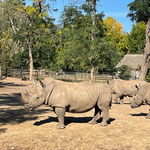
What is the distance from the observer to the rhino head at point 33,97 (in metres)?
7.12

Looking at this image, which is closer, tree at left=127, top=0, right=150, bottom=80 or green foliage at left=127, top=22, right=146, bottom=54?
tree at left=127, top=0, right=150, bottom=80

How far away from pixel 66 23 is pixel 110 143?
57.1 m

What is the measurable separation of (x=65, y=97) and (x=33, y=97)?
40.9 inches

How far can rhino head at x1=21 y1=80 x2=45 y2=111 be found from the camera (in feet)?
23.4

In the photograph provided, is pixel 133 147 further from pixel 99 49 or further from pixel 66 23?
pixel 66 23

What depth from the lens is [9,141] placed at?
6.02 meters

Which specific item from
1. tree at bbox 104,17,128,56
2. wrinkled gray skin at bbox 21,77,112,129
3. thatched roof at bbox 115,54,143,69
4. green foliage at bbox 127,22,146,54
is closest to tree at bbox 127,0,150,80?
wrinkled gray skin at bbox 21,77,112,129

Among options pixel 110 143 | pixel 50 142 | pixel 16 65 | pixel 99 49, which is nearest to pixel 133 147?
pixel 110 143

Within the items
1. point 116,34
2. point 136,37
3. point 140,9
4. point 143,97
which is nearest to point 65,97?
point 143,97

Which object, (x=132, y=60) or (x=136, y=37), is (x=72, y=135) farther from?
(x=136, y=37)

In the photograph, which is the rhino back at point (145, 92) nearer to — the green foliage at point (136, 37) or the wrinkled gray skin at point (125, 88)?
the wrinkled gray skin at point (125, 88)

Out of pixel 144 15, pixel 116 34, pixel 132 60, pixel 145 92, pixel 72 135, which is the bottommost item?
pixel 72 135

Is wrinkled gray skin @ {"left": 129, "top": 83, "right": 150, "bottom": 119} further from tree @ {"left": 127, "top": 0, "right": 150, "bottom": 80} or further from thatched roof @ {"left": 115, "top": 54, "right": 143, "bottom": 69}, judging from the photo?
thatched roof @ {"left": 115, "top": 54, "right": 143, "bottom": 69}

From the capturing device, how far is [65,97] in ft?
23.9
